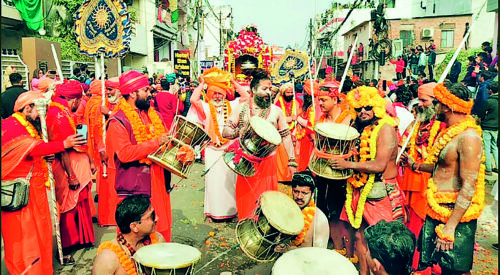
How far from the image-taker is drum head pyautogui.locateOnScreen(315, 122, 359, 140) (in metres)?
3.71

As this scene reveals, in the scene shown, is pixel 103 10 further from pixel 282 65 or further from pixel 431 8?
pixel 431 8

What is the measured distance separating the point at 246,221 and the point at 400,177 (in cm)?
268

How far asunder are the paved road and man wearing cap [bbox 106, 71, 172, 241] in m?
0.91

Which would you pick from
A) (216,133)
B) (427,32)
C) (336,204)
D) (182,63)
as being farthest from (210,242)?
(427,32)

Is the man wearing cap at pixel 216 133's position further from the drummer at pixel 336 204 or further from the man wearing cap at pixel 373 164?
the man wearing cap at pixel 373 164

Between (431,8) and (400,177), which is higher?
(431,8)

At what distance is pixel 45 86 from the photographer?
5.91 meters

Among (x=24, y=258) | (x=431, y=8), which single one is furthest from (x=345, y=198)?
(x=431, y=8)

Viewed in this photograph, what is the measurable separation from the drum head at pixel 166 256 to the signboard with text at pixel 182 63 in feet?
60.4

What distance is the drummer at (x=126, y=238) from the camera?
2783mm

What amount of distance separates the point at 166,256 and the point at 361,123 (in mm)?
2227

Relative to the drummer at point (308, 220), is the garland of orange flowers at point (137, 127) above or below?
above

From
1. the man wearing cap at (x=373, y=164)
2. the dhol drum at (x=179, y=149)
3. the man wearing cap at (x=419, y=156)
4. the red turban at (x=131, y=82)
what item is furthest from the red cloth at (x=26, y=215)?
the man wearing cap at (x=419, y=156)

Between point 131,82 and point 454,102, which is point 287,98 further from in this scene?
point 454,102
